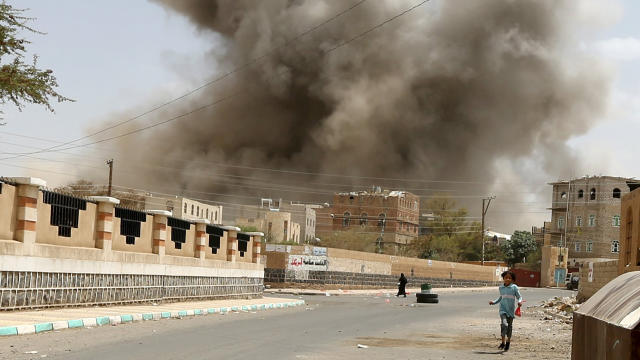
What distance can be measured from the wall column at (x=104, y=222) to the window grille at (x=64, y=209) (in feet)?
2.58

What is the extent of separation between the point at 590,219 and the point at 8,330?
311 ft

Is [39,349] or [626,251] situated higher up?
[626,251]

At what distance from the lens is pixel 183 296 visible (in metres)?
25.8

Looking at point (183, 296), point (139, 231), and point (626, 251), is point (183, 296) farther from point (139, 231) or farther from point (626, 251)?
point (626, 251)

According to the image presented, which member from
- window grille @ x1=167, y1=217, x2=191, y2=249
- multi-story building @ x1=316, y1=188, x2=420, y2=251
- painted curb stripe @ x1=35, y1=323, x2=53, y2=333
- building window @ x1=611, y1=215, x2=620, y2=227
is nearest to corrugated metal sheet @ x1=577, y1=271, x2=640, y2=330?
painted curb stripe @ x1=35, y1=323, x2=53, y2=333

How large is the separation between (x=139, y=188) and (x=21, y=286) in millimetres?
84547

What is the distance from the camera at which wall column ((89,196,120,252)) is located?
20000mm

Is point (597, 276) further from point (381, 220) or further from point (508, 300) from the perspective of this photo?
point (381, 220)

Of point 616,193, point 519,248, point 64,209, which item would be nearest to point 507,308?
point 64,209

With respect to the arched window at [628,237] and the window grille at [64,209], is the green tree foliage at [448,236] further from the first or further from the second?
the window grille at [64,209]

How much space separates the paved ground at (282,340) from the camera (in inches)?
440

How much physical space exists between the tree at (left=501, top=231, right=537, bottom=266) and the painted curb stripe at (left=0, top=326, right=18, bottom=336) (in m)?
93.3

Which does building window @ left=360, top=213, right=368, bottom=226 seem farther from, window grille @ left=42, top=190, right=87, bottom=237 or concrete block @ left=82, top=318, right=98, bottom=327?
concrete block @ left=82, top=318, right=98, bottom=327

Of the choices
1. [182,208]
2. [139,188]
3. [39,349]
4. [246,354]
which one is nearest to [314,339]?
[246,354]
